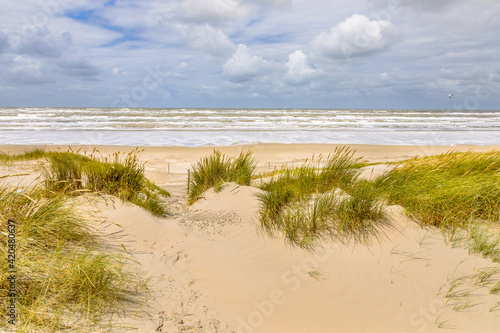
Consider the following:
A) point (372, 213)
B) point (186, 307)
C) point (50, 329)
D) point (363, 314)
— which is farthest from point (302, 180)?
point (50, 329)

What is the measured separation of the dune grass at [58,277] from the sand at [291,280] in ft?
0.90

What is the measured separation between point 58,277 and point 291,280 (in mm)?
2534

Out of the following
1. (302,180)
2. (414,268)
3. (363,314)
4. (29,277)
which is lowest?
(363,314)

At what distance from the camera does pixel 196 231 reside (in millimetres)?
5395

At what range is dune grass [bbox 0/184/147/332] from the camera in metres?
2.81

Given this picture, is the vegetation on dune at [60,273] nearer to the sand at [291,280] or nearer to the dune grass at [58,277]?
the dune grass at [58,277]

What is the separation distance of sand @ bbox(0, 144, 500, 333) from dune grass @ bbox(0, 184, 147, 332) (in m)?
0.27

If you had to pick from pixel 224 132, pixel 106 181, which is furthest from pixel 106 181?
pixel 224 132

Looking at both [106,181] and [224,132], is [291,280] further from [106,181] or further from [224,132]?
[224,132]

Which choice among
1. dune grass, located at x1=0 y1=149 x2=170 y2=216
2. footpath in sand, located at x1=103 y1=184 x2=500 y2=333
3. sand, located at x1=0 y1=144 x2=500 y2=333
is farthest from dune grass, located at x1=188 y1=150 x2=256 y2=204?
footpath in sand, located at x1=103 y1=184 x2=500 y2=333

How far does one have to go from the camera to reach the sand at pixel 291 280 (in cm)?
348

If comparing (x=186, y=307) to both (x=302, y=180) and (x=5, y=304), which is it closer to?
(x=5, y=304)

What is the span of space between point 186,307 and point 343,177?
3867mm

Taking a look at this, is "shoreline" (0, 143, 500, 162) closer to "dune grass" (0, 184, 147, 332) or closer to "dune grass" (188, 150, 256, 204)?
"dune grass" (188, 150, 256, 204)
